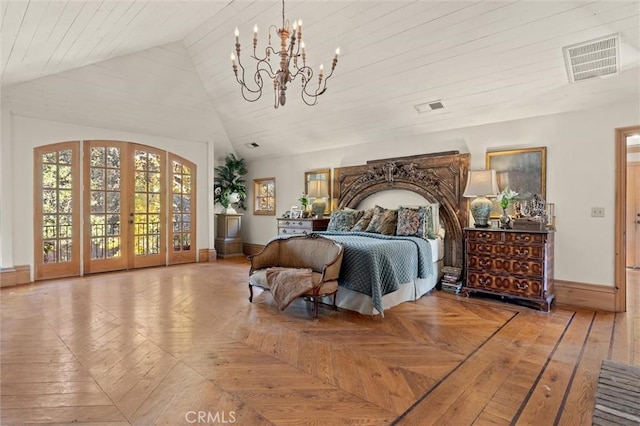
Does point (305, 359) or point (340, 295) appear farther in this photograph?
point (340, 295)

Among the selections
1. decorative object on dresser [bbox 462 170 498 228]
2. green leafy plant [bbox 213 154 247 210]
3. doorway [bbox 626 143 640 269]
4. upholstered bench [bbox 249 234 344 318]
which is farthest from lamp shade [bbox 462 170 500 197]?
green leafy plant [bbox 213 154 247 210]

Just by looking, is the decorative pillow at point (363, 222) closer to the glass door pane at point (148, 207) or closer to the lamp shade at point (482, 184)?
the lamp shade at point (482, 184)

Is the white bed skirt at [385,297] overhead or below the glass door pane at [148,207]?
below

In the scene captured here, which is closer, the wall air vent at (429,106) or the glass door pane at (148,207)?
the wall air vent at (429,106)

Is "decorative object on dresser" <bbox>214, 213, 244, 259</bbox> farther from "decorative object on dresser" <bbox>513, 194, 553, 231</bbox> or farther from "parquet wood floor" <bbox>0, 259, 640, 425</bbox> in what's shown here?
"decorative object on dresser" <bbox>513, 194, 553, 231</bbox>

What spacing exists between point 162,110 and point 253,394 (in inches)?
198

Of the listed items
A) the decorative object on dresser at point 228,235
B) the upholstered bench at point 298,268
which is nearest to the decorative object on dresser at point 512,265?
the upholstered bench at point 298,268

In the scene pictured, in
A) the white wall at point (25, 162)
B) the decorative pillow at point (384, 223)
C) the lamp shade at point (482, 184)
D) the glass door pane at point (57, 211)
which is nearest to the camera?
the lamp shade at point (482, 184)

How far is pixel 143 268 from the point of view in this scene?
230 inches

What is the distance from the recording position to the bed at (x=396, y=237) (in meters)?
3.31

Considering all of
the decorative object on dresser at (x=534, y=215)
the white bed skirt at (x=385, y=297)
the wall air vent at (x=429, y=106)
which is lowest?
the white bed skirt at (x=385, y=297)

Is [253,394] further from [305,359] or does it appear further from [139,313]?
[139,313]

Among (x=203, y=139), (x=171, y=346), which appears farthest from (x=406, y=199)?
(x=203, y=139)

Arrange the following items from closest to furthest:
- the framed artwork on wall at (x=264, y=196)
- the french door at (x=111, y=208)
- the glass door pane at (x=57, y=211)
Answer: the glass door pane at (x=57, y=211)
the french door at (x=111, y=208)
the framed artwork on wall at (x=264, y=196)
